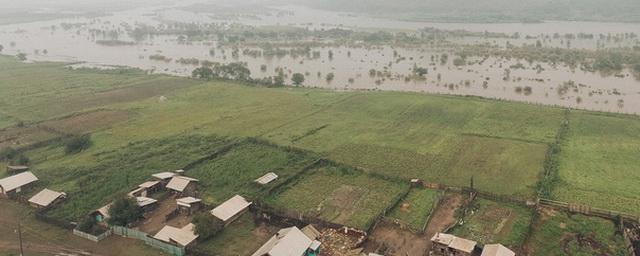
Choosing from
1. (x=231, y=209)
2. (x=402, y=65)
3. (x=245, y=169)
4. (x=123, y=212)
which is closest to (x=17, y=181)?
(x=123, y=212)

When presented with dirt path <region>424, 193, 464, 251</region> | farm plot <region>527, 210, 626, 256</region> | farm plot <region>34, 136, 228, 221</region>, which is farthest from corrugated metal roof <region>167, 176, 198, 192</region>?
farm plot <region>527, 210, 626, 256</region>

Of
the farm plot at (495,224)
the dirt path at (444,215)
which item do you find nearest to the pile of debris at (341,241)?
the dirt path at (444,215)

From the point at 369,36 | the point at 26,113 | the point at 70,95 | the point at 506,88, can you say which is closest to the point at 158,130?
the point at 26,113

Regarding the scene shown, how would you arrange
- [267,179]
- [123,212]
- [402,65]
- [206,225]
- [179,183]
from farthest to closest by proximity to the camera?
[402,65], [267,179], [179,183], [123,212], [206,225]

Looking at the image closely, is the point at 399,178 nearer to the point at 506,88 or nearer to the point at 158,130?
the point at 158,130

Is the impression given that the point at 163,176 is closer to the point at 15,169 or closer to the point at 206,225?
the point at 206,225

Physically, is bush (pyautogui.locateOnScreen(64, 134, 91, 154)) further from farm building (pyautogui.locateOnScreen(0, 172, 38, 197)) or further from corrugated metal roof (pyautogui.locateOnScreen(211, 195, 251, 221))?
corrugated metal roof (pyautogui.locateOnScreen(211, 195, 251, 221))

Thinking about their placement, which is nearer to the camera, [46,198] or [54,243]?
[54,243]
